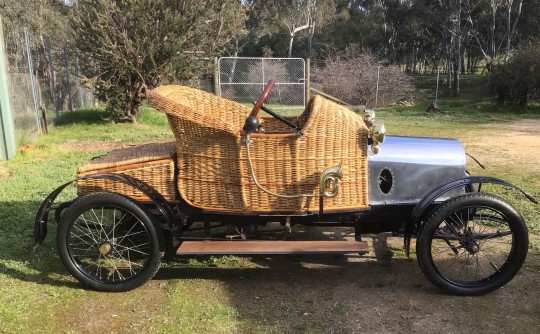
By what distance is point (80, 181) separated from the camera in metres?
3.63

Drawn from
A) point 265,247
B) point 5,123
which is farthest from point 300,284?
point 5,123

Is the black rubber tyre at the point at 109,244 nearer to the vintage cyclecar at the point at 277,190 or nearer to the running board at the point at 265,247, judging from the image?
the vintage cyclecar at the point at 277,190

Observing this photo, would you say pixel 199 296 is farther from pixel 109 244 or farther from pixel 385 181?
pixel 385 181

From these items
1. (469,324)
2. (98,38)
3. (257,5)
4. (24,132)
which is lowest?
(469,324)

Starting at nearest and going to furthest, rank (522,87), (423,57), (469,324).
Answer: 1. (469,324)
2. (522,87)
3. (423,57)

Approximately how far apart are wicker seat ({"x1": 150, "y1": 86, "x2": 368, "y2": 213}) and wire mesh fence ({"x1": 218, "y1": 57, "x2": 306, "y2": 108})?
12.5 meters

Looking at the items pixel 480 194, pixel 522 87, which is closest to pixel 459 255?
pixel 480 194

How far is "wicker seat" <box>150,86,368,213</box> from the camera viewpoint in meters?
3.39

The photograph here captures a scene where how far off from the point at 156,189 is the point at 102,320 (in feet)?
3.24

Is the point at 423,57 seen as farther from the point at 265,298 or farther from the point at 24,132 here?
the point at 265,298

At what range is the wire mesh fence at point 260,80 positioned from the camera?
1599 cm

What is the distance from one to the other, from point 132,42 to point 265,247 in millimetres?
10683

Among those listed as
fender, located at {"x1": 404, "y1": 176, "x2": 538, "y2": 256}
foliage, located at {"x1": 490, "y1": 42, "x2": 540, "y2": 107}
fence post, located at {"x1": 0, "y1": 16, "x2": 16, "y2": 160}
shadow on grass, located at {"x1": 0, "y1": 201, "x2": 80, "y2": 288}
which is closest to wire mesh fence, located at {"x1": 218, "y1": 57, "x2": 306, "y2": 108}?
fence post, located at {"x1": 0, "y1": 16, "x2": 16, "y2": 160}

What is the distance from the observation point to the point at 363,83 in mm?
21812
